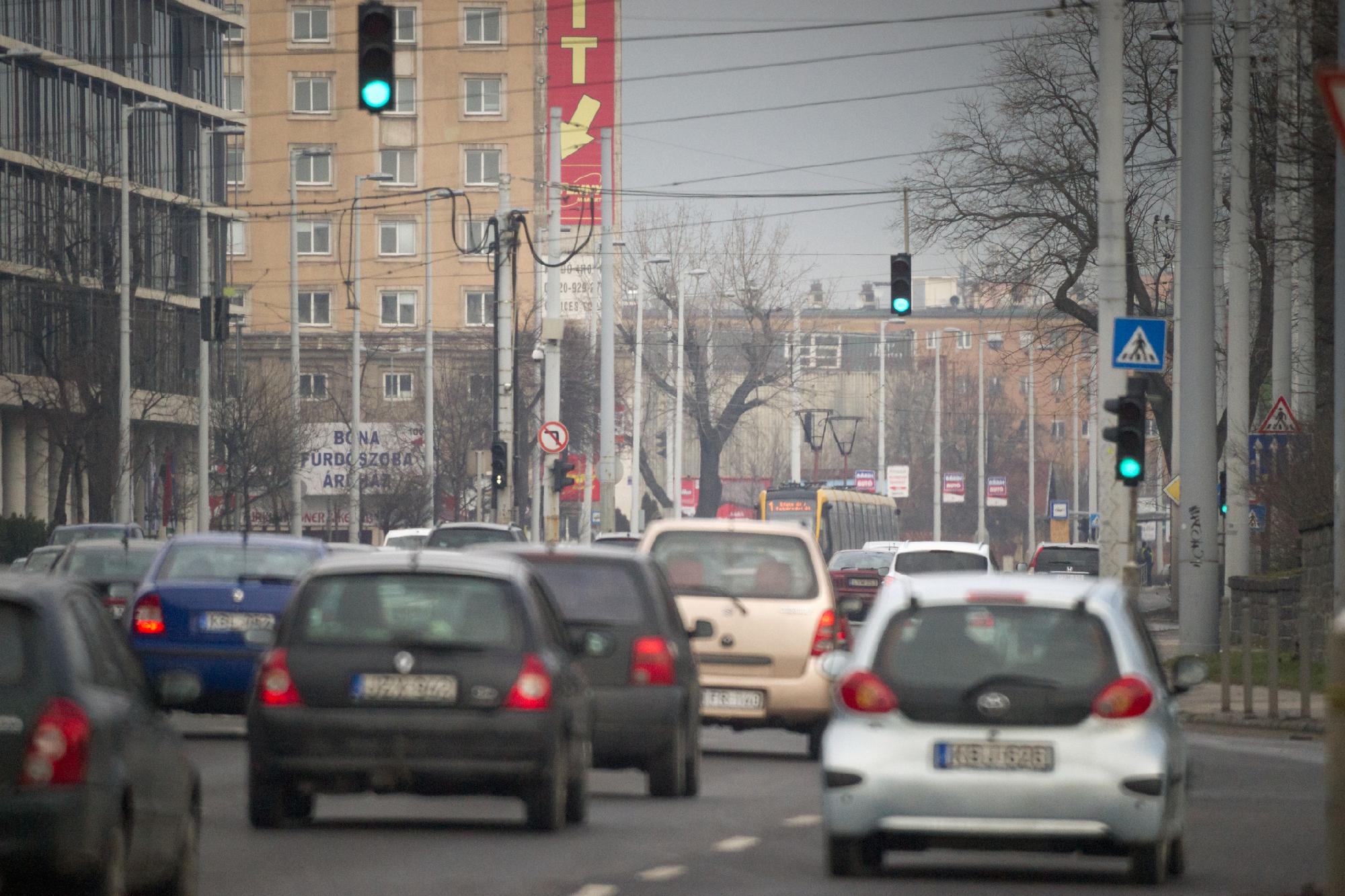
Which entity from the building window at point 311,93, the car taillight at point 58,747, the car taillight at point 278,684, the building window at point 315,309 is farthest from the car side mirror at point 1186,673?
the building window at point 311,93

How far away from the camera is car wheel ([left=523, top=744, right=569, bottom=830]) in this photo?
12.6 metres

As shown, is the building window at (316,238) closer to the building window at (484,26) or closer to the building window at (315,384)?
the building window at (315,384)

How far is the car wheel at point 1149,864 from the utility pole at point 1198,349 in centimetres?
2048

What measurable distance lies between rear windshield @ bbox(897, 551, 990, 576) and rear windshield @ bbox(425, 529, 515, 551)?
18.8 ft

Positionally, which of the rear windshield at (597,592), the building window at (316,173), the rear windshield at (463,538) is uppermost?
the building window at (316,173)

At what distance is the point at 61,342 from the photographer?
215ft

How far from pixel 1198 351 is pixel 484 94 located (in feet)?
264

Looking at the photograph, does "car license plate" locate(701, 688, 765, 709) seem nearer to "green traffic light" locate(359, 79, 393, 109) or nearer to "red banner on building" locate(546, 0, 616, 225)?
"green traffic light" locate(359, 79, 393, 109)

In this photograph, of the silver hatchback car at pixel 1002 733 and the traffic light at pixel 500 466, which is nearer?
the silver hatchback car at pixel 1002 733

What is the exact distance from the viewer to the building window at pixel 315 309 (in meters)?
109

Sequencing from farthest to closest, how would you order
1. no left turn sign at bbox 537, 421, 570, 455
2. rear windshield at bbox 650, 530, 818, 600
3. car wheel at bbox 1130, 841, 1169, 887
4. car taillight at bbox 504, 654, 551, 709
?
1. no left turn sign at bbox 537, 421, 570, 455
2. rear windshield at bbox 650, 530, 818, 600
3. car taillight at bbox 504, 654, 551, 709
4. car wheel at bbox 1130, 841, 1169, 887

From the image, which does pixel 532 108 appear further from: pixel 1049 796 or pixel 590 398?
pixel 1049 796

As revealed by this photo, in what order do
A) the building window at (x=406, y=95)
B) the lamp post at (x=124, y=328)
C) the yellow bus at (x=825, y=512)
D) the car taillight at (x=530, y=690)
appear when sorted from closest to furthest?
1. the car taillight at (x=530, y=690)
2. the lamp post at (x=124, y=328)
3. the yellow bus at (x=825, y=512)
4. the building window at (x=406, y=95)

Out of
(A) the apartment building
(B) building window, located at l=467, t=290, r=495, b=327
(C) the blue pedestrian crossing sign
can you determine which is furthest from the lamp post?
(B) building window, located at l=467, t=290, r=495, b=327
